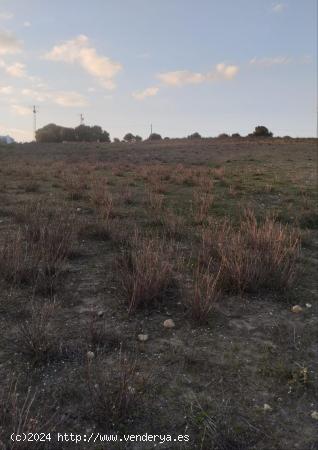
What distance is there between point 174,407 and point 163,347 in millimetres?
677

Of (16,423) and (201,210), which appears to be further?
(201,210)

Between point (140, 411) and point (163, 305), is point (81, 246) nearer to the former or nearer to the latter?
point (163, 305)

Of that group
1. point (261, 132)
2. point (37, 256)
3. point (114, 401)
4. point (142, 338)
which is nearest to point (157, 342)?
point (142, 338)

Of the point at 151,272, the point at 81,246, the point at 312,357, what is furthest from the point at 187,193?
the point at 312,357

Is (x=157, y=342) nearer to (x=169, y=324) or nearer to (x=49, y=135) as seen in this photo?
(x=169, y=324)

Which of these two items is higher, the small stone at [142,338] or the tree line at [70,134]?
the tree line at [70,134]

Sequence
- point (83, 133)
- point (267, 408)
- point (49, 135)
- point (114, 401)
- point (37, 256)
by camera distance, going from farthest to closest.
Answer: point (83, 133) → point (49, 135) → point (37, 256) → point (267, 408) → point (114, 401)

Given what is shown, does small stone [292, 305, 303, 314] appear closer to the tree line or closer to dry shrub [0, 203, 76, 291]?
dry shrub [0, 203, 76, 291]

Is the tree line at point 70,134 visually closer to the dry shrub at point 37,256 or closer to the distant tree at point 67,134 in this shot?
the distant tree at point 67,134

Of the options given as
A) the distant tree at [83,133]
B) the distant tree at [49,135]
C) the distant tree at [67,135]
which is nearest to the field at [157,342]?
the distant tree at [67,135]

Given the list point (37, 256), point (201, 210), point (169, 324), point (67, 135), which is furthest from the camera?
point (67, 135)

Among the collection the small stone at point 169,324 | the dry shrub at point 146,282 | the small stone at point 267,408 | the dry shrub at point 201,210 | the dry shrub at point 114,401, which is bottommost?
the small stone at point 267,408

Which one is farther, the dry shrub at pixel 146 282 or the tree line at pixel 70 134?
the tree line at pixel 70 134

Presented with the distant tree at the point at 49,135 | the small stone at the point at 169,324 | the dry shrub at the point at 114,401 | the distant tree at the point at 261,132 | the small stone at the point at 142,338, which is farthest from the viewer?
the distant tree at the point at 49,135
